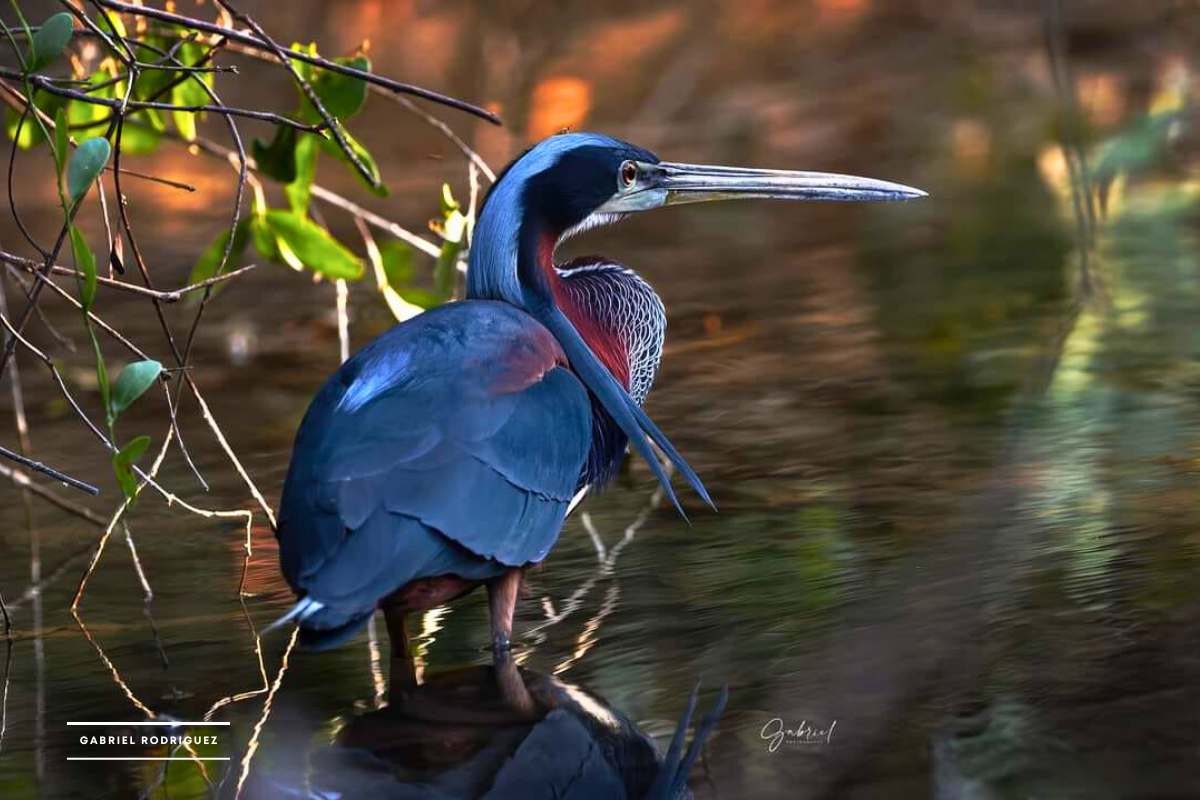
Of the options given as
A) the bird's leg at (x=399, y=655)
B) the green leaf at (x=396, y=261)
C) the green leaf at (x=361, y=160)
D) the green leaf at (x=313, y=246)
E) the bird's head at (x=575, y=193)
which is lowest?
Result: the bird's leg at (x=399, y=655)

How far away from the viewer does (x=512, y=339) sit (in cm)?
454

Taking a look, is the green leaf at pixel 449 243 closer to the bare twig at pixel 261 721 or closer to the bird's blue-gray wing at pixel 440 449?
the bird's blue-gray wing at pixel 440 449

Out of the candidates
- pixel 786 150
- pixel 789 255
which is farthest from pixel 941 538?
pixel 786 150

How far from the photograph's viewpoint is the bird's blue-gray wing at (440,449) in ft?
13.3

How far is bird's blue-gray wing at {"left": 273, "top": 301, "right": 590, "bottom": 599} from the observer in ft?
13.3

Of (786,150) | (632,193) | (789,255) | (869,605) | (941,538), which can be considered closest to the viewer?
(869,605)

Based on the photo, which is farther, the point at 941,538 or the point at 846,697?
the point at 941,538

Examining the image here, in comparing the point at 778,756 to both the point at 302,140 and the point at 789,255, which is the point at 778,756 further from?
the point at 789,255

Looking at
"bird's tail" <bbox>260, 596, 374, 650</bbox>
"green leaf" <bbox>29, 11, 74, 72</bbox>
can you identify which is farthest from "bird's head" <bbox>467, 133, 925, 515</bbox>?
"green leaf" <bbox>29, 11, 74, 72</bbox>

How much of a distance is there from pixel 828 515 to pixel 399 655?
137 cm

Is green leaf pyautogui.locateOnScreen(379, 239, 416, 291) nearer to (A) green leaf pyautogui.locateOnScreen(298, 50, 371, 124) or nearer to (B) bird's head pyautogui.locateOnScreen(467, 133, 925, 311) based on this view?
(A) green leaf pyautogui.locateOnScreen(298, 50, 371, 124)

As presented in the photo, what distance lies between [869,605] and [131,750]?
5.62ft

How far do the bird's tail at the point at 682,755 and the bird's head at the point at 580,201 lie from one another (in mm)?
769

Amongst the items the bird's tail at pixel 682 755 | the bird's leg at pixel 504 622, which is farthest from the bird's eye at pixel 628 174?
the bird's tail at pixel 682 755
